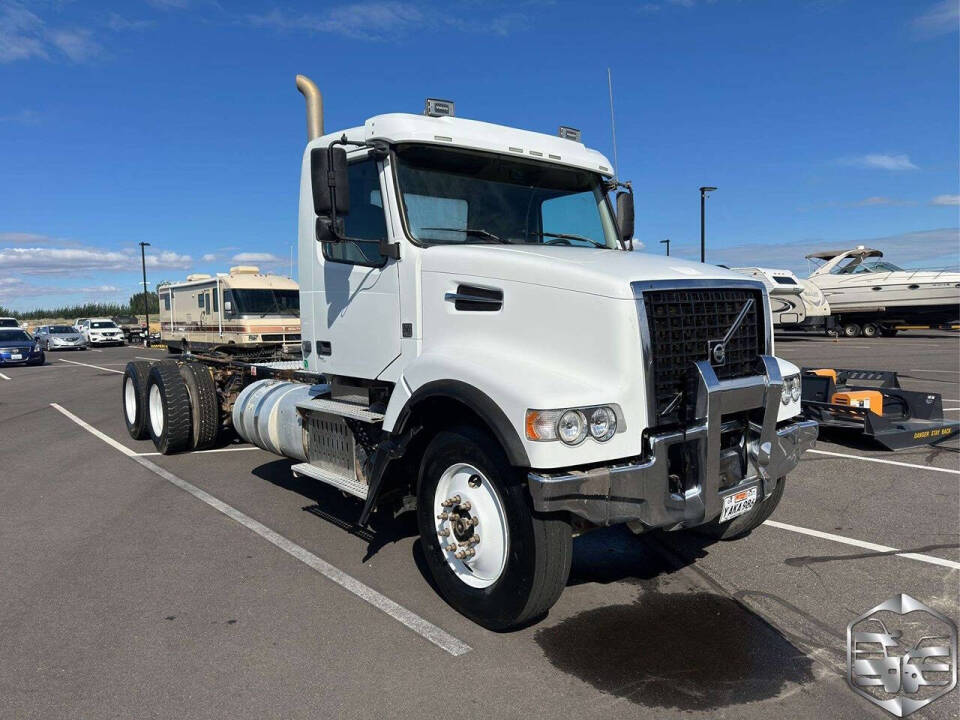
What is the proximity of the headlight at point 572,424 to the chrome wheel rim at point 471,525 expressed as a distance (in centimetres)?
55

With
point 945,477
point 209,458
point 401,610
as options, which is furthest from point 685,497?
point 209,458

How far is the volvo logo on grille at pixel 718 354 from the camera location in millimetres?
3779

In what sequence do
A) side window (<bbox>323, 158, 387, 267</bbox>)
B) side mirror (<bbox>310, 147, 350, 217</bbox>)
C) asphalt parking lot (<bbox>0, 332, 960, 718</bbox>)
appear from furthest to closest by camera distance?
side window (<bbox>323, 158, 387, 267</bbox>) < side mirror (<bbox>310, 147, 350, 217</bbox>) < asphalt parking lot (<bbox>0, 332, 960, 718</bbox>)

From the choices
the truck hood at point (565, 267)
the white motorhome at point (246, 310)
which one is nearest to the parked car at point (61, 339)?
the white motorhome at point (246, 310)

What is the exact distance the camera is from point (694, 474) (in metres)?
3.56

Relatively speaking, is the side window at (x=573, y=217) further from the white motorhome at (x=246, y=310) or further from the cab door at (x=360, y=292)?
the white motorhome at (x=246, y=310)

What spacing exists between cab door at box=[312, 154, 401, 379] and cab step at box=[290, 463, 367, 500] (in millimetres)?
750

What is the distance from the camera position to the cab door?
4.60 m

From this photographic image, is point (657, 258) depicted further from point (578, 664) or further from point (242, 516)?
point (242, 516)

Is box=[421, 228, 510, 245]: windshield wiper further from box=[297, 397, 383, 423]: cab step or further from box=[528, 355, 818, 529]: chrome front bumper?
box=[528, 355, 818, 529]: chrome front bumper

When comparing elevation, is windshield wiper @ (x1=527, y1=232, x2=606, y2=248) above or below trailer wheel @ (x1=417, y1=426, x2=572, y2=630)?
above

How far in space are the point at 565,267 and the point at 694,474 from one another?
4.17 feet

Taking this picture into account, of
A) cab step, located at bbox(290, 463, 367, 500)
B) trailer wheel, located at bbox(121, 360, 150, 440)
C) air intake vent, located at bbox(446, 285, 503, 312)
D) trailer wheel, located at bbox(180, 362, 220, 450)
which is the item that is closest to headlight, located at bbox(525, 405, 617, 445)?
air intake vent, located at bbox(446, 285, 503, 312)

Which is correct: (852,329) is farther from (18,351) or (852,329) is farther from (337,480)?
(18,351)
